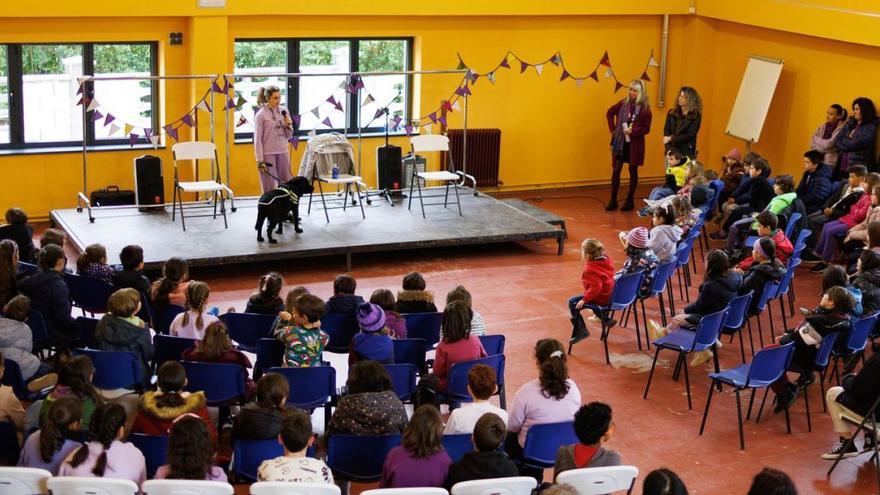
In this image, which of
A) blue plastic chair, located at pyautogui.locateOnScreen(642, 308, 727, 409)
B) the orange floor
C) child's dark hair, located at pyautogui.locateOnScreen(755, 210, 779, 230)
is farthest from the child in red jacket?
child's dark hair, located at pyautogui.locateOnScreen(755, 210, 779, 230)

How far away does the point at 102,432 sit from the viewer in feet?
17.7

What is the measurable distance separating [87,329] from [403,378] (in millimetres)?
2236

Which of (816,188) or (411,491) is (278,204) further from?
(411,491)

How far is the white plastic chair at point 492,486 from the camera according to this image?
5.23 m

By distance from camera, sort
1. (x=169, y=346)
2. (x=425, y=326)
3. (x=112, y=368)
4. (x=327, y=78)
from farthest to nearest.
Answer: (x=327, y=78) < (x=425, y=326) < (x=169, y=346) < (x=112, y=368)

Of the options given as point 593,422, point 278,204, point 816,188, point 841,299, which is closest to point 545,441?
point 593,422

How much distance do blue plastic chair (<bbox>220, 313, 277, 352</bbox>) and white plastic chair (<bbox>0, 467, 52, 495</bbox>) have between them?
2690 mm

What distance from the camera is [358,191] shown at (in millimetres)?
12688

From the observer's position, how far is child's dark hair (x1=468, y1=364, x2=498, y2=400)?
6195 millimetres

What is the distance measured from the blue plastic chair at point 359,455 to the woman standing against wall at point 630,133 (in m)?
9.01

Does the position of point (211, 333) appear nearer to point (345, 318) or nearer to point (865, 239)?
point (345, 318)

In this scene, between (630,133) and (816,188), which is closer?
(816,188)

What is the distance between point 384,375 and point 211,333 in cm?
130

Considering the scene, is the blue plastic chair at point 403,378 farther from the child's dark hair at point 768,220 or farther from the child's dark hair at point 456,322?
the child's dark hair at point 768,220
